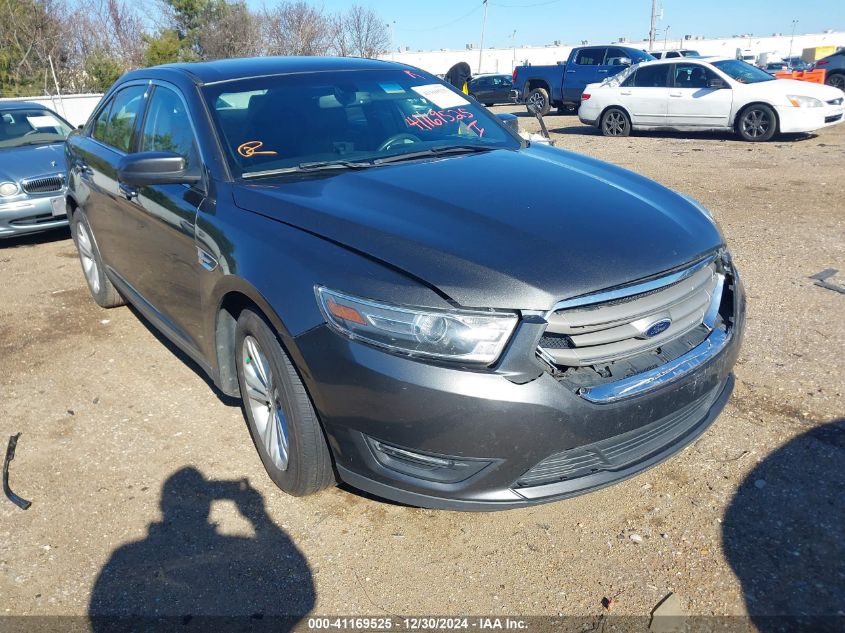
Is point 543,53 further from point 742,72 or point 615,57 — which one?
point 742,72

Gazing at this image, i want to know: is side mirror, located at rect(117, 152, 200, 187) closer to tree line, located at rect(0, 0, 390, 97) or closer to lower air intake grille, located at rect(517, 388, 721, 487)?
lower air intake grille, located at rect(517, 388, 721, 487)

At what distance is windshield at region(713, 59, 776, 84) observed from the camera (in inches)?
497

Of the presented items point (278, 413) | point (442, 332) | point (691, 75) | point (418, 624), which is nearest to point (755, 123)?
point (691, 75)

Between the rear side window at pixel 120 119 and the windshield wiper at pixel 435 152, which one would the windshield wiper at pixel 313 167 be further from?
the rear side window at pixel 120 119

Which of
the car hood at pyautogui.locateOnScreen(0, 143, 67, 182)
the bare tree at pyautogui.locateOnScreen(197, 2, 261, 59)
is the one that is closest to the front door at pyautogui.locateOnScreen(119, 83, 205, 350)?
the car hood at pyautogui.locateOnScreen(0, 143, 67, 182)

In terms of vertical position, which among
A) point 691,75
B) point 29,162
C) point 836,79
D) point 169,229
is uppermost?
point 691,75

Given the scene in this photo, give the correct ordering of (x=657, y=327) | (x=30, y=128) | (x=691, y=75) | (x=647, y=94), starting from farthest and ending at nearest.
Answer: (x=647, y=94) → (x=691, y=75) → (x=30, y=128) → (x=657, y=327)

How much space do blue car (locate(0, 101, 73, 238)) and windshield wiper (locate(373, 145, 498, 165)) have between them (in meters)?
4.75

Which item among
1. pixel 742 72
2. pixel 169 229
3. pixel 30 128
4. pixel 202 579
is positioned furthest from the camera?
pixel 742 72

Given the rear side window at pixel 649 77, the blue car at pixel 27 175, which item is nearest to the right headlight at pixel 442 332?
the blue car at pixel 27 175

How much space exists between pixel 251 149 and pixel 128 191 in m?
1.15

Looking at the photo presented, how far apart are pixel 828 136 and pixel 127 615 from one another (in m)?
14.5

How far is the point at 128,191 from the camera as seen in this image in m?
4.01

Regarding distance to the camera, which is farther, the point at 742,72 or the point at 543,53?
the point at 543,53
